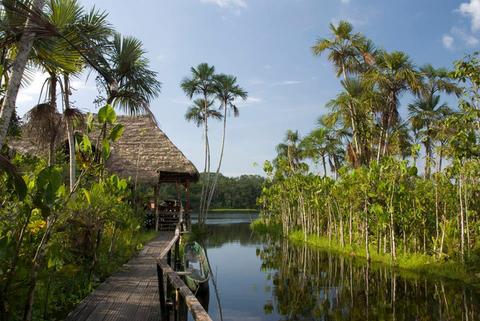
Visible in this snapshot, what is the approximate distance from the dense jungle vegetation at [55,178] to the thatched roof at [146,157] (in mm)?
7109

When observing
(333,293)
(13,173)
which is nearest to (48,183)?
(13,173)

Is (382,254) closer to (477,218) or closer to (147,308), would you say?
(477,218)

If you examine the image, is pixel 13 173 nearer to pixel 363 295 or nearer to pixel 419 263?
pixel 363 295

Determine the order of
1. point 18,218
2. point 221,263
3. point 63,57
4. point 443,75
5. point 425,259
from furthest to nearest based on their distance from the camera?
point 443,75 < point 221,263 < point 425,259 < point 63,57 < point 18,218

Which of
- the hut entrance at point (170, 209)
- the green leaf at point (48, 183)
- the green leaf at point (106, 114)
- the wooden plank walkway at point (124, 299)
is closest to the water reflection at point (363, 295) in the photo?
the wooden plank walkway at point (124, 299)

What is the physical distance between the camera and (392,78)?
16500 mm

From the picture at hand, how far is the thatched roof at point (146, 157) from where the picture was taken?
18172 mm

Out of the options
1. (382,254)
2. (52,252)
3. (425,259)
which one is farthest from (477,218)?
(52,252)

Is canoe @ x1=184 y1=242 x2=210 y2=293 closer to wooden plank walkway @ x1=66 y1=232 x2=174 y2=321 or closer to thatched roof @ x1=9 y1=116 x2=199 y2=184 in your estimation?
wooden plank walkway @ x1=66 y1=232 x2=174 y2=321

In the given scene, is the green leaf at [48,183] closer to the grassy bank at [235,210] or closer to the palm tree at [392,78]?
the palm tree at [392,78]

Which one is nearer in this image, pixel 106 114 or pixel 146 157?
pixel 106 114

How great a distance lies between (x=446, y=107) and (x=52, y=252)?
80.5 feet

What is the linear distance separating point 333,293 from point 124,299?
519 centimetres

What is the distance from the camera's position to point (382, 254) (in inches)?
523
